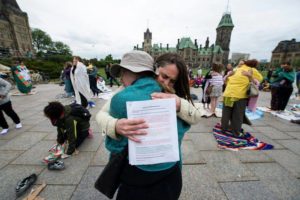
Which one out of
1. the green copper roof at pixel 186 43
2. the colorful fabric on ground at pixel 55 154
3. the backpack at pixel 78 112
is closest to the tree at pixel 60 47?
the green copper roof at pixel 186 43

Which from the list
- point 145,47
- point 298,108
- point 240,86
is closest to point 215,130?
point 240,86

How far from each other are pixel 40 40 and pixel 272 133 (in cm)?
7868

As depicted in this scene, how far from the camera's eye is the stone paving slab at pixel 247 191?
6.34 ft

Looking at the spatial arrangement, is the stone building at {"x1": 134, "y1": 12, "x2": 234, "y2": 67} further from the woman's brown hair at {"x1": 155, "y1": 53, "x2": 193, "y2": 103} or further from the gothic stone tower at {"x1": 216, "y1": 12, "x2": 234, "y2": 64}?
the woman's brown hair at {"x1": 155, "y1": 53, "x2": 193, "y2": 103}

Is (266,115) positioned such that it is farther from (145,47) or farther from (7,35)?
(145,47)

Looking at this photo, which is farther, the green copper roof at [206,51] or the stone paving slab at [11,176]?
the green copper roof at [206,51]

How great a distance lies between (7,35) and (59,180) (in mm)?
53792

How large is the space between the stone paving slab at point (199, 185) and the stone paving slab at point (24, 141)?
3.31 metres

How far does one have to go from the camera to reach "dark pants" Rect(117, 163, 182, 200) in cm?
91

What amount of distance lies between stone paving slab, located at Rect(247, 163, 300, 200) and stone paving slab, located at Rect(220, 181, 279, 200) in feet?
0.31

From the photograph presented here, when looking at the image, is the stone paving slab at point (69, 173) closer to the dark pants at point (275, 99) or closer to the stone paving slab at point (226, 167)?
the stone paving slab at point (226, 167)

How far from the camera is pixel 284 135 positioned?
12.5ft

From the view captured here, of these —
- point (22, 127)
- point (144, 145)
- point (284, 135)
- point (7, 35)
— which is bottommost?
point (284, 135)

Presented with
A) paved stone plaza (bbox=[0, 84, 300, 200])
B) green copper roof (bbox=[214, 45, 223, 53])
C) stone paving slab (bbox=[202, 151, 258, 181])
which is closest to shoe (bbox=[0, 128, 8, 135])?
paved stone plaza (bbox=[0, 84, 300, 200])
